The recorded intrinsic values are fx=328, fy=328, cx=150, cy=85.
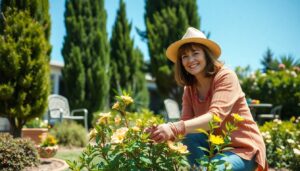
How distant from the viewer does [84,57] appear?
13.7 m

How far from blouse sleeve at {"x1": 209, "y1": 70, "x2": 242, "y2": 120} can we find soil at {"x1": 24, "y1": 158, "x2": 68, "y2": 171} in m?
2.59

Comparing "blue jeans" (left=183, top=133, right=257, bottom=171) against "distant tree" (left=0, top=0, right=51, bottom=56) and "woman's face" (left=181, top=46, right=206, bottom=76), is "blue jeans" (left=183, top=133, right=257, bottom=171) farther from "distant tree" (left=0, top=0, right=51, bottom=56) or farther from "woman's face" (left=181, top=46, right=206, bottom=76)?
"distant tree" (left=0, top=0, right=51, bottom=56)

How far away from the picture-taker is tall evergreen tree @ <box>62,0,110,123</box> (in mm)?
13391

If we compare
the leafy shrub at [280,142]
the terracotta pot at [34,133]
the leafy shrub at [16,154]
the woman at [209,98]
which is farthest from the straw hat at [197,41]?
the terracotta pot at [34,133]

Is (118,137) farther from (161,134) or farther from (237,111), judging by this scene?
(237,111)

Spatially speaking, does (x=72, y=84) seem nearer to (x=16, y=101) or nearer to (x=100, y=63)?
(x=100, y=63)

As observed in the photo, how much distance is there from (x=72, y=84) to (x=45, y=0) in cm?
746

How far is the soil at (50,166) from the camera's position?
412 cm

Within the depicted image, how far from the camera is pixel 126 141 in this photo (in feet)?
5.90

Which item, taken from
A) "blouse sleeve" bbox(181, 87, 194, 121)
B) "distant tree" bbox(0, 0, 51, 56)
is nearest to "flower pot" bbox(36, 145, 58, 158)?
"distant tree" bbox(0, 0, 51, 56)

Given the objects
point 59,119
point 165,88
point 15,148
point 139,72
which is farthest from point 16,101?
point 139,72

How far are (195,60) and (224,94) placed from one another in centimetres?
→ 38

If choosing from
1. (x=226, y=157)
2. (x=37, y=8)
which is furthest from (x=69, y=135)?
(x=226, y=157)

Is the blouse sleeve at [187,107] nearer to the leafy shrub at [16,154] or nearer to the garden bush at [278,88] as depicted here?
the leafy shrub at [16,154]
